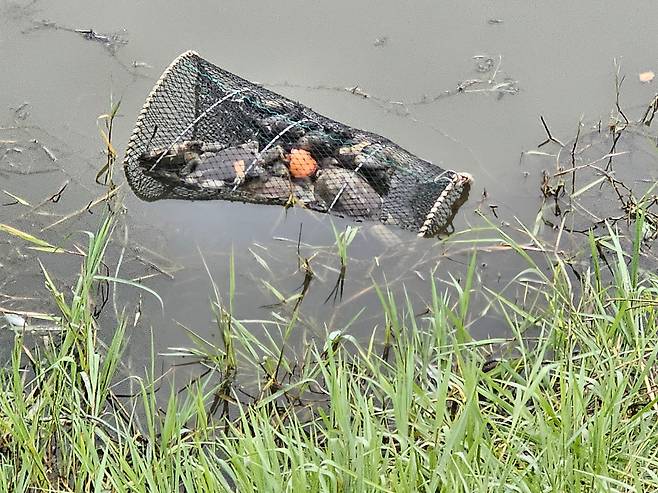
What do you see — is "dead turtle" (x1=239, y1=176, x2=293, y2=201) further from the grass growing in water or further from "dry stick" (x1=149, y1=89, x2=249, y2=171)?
the grass growing in water

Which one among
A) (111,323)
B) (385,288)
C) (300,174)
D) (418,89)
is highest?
(418,89)

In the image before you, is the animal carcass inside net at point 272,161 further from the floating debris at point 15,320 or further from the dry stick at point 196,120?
the floating debris at point 15,320

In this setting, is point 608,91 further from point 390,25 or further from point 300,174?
point 300,174

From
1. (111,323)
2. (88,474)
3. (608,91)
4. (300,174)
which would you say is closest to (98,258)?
(111,323)

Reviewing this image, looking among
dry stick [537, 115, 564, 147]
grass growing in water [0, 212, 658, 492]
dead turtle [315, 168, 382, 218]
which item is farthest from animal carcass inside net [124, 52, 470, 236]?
grass growing in water [0, 212, 658, 492]

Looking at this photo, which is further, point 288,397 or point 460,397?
point 288,397

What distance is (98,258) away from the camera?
224 cm

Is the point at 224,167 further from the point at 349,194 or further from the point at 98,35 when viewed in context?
the point at 98,35

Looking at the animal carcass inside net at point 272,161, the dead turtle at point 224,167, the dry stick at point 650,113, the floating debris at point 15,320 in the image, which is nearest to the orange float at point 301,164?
the animal carcass inside net at point 272,161

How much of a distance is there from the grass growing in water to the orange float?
662 mm

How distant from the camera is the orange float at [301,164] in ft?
9.31

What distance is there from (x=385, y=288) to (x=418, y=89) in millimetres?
1076

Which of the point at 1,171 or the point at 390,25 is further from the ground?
the point at 390,25

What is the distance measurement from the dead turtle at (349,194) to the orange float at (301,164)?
0.24 ft
